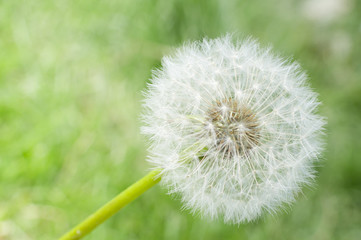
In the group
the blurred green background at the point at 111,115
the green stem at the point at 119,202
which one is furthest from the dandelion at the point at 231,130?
the blurred green background at the point at 111,115

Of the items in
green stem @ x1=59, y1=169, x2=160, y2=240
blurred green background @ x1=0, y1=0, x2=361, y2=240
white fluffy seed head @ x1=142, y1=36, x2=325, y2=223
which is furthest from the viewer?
blurred green background @ x1=0, y1=0, x2=361, y2=240

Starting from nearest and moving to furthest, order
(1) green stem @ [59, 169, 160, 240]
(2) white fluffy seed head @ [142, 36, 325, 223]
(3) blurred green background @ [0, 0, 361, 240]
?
(1) green stem @ [59, 169, 160, 240] → (2) white fluffy seed head @ [142, 36, 325, 223] → (3) blurred green background @ [0, 0, 361, 240]

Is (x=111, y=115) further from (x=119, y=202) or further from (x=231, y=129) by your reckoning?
(x=119, y=202)

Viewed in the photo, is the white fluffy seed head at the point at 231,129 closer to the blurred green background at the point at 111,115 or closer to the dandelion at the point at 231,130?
the dandelion at the point at 231,130

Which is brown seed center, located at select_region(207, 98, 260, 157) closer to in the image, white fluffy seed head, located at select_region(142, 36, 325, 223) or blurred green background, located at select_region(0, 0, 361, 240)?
white fluffy seed head, located at select_region(142, 36, 325, 223)

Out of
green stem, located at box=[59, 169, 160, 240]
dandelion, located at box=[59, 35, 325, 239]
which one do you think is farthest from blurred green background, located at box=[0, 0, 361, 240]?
green stem, located at box=[59, 169, 160, 240]

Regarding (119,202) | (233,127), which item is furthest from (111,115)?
(119,202)

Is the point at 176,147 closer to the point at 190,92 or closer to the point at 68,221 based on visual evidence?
the point at 190,92
